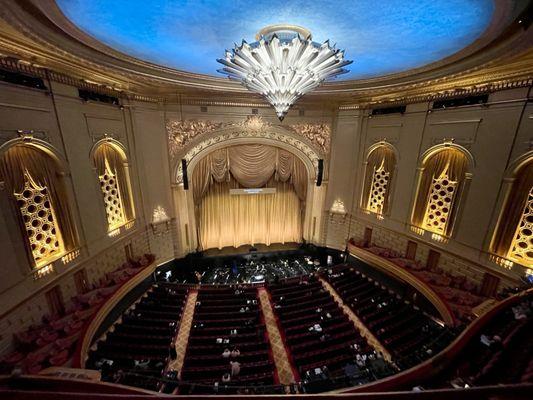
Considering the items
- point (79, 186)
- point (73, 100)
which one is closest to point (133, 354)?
point (79, 186)

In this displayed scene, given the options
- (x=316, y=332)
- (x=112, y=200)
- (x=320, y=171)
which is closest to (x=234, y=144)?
(x=320, y=171)

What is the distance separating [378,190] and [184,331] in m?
8.65

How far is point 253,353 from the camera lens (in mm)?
6117

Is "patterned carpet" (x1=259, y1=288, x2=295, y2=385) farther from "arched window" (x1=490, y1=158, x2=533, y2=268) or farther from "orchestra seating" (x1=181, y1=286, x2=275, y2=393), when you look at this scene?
"arched window" (x1=490, y1=158, x2=533, y2=268)

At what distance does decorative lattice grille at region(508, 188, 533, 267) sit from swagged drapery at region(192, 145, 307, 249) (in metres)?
7.53

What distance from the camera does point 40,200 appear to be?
6.04 metres

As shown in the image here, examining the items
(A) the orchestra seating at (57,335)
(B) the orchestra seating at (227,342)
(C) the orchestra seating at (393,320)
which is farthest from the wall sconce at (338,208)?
(A) the orchestra seating at (57,335)

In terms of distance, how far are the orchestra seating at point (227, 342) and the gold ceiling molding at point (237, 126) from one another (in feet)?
19.0

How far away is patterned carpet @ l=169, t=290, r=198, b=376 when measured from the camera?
6.08 m

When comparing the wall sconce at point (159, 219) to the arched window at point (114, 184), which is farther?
the wall sconce at point (159, 219)

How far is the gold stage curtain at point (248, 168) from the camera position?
36.2 ft

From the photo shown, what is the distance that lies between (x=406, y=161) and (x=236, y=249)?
351 inches

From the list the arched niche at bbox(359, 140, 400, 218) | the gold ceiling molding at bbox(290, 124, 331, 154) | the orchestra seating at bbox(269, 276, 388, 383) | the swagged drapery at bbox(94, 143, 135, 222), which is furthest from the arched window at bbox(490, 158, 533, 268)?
the swagged drapery at bbox(94, 143, 135, 222)

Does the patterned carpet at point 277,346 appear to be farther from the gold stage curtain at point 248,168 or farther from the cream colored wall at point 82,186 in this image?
the gold stage curtain at point 248,168
